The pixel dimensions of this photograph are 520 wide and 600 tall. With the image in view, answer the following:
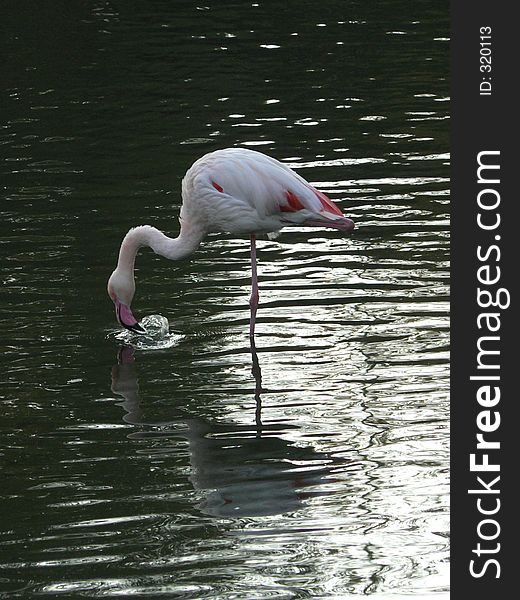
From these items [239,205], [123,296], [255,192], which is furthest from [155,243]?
[255,192]

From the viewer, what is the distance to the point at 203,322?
357 inches

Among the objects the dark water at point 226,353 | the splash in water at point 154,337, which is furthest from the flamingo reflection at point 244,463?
the splash in water at point 154,337

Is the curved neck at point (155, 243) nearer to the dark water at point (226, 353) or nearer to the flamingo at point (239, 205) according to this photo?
the flamingo at point (239, 205)

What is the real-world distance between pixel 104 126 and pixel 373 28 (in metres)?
5.96

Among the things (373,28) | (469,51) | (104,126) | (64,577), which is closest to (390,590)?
(64,577)

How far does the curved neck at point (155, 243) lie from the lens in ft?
29.0

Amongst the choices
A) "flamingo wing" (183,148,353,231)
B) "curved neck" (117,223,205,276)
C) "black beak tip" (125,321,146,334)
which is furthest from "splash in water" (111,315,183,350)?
"flamingo wing" (183,148,353,231)

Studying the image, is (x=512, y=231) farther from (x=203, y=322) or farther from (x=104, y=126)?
(x=104, y=126)

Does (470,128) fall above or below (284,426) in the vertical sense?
above

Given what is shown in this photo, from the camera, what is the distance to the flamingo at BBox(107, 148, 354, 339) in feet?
28.6

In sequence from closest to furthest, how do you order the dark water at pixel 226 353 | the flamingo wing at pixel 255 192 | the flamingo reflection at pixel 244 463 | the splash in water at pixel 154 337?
the dark water at pixel 226 353, the flamingo reflection at pixel 244 463, the flamingo wing at pixel 255 192, the splash in water at pixel 154 337

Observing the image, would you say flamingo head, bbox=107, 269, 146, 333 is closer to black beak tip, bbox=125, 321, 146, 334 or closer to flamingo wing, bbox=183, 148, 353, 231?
black beak tip, bbox=125, 321, 146, 334

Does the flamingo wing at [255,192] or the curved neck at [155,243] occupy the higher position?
the flamingo wing at [255,192]

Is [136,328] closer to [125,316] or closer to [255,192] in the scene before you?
[125,316]
